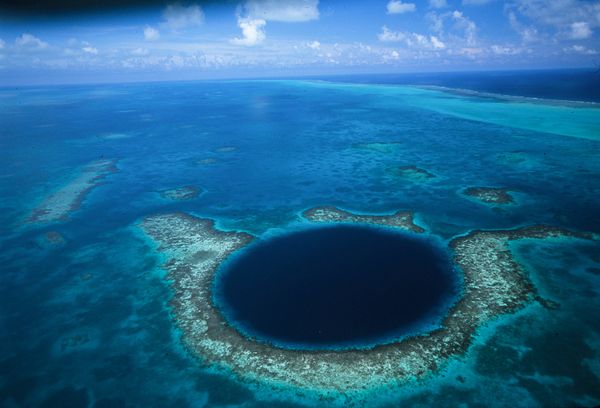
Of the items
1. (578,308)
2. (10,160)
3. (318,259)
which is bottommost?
(10,160)

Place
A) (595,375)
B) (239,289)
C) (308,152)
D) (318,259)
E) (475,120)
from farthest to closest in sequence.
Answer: (475,120) → (308,152) → (318,259) → (239,289) → (595,375)

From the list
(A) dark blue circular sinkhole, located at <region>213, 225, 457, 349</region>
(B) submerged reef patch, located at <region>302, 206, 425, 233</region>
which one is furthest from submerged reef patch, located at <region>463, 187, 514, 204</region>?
(A) dark blue circular sinkhole, located at <region>213, 225, 457, 349</region>

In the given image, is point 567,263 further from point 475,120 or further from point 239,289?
point 475,120

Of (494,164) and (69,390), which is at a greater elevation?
(494,164)

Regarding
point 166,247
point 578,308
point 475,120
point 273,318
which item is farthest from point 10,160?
point 475,120

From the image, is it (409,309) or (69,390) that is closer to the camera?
(69,390)

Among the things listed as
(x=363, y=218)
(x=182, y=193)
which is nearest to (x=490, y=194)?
(x=363, y=218)

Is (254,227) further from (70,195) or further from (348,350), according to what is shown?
(70,195)
